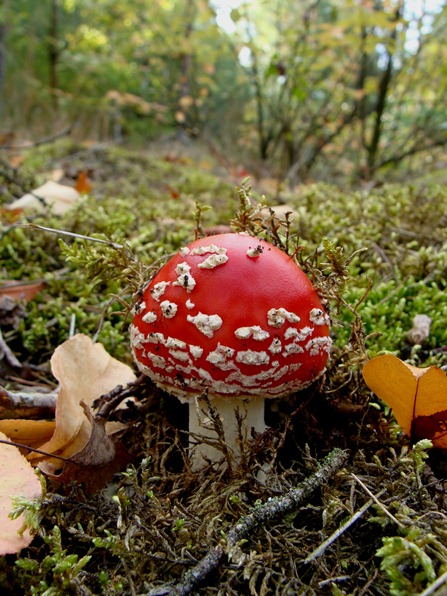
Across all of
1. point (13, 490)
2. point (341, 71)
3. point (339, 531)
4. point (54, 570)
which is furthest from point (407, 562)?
point (341, 71)

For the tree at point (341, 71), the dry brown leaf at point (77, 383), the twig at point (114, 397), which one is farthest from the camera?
the tree at point (341, 71)

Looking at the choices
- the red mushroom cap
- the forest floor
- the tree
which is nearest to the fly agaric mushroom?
the red mushroom cap

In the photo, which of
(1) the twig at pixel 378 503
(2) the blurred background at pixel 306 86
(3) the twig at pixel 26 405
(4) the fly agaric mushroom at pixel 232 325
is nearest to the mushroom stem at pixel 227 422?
(4) the fly agaric mushroom at pixel 232 325

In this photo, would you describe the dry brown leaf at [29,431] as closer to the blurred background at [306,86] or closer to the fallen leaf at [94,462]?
the fallen leaf at [94,462]

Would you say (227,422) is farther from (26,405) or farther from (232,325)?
(26,405)

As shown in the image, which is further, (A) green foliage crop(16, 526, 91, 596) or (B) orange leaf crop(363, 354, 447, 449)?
(B) orange leaf crop(363, 354, 447, 449)

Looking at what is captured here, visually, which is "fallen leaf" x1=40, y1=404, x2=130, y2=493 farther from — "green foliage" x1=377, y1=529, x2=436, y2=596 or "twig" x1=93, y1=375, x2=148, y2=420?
"green foliage" x1=377, y1=529, x2=436, y2=596
